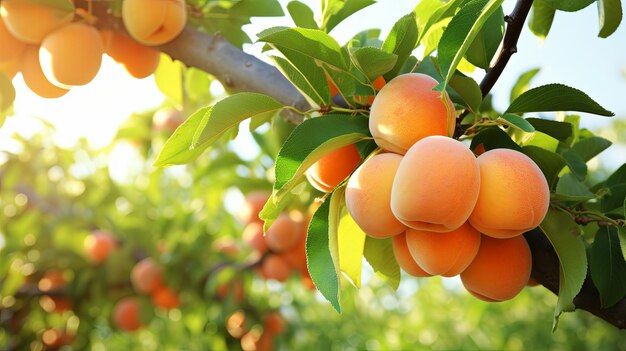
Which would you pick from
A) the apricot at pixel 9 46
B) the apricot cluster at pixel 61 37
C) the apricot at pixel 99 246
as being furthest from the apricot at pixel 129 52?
the apricot at pixel 99 246

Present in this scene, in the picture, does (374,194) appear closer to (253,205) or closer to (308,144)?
(308,144)

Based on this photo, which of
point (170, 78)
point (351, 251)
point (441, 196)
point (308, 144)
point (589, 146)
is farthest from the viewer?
point (170, 78)

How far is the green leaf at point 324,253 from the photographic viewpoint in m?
0.63

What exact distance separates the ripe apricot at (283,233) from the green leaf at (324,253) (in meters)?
0.94

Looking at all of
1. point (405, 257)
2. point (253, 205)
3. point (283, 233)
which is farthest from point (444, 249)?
point (253, 205)

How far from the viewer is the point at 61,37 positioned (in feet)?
3.14

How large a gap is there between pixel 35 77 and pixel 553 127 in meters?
0.83

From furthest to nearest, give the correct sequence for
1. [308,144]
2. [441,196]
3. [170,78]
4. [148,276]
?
[148,276] < [170,78] < [308,144] < [441,196]

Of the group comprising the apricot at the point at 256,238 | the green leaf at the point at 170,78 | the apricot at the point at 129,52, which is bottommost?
the apricot at the point at 256,238

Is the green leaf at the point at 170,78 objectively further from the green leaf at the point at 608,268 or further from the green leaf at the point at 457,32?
the green leaf at the point at 608,268

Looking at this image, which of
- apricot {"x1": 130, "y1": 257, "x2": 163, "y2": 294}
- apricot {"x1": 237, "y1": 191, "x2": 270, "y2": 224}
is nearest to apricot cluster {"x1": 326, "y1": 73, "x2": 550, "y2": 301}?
apricot {"x1": 237, "y1": 191, "x2": 270, "y2": 224}

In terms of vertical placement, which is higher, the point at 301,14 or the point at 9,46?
the point at 301,14

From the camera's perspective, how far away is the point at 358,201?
638 millimetres

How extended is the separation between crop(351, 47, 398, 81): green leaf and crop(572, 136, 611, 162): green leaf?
15.8 inches
